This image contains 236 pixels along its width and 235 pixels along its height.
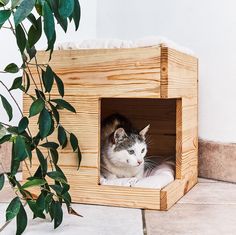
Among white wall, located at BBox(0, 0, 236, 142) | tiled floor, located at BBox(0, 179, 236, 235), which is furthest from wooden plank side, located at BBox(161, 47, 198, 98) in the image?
tiled floor, located at BBox(0, 179, 236, 235)

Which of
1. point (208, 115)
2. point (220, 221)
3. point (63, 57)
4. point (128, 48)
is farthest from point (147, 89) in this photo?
point (208, 115)

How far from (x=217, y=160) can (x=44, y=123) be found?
91 cm

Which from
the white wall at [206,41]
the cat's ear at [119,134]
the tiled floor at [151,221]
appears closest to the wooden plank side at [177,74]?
the white wall at [206,41]

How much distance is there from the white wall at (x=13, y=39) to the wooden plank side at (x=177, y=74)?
63 centimetres

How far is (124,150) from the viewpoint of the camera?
1421mm

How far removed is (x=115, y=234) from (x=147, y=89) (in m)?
0.41

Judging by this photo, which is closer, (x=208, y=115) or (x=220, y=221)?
(x=220, y=221)

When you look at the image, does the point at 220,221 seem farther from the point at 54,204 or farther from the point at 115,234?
the point at 54,204

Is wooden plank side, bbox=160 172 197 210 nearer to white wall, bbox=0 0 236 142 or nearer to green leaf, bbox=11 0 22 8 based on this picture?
white wall, bbox=0 0 236 142

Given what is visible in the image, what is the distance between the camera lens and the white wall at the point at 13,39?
1.63 m

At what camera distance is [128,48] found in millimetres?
1229

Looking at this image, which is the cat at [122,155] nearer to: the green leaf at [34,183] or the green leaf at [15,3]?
the green leaf at [34,183]

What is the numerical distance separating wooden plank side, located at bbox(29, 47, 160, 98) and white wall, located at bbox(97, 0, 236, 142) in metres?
0.53

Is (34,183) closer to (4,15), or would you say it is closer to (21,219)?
(21,219)
